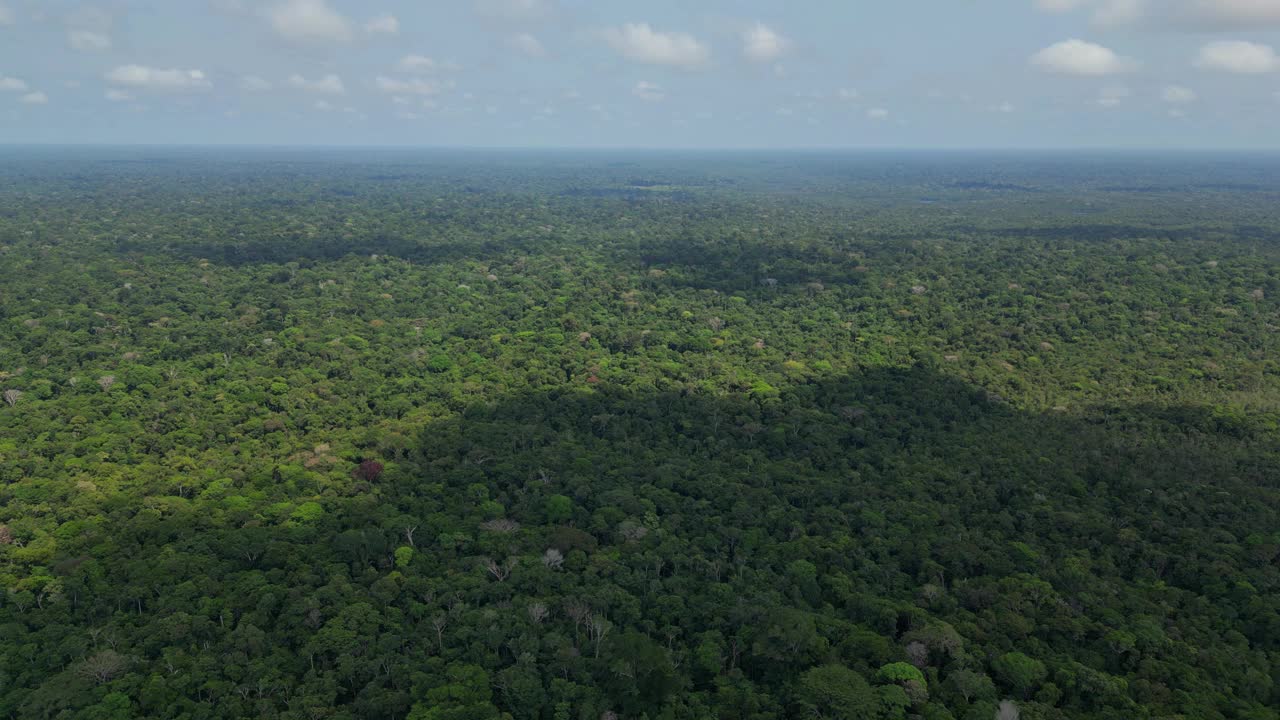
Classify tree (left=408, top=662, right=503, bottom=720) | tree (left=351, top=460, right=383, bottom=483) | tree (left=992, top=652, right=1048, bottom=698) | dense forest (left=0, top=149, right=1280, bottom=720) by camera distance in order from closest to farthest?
1. tree (left=408, top=662, right=503, bottom=720)
2. tree (left=992, top=652, right=1048, bottom=698)
3. dense forest (left=0, top=149, right=1280, bottom=720)
4. tree (left=351, top=460, right=383, bottom=483)

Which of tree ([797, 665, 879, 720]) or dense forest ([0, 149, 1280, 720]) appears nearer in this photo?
tree ([797, 665, 879, 720])

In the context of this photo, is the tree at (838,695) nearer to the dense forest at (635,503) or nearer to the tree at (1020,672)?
the dense forest at (635,503)

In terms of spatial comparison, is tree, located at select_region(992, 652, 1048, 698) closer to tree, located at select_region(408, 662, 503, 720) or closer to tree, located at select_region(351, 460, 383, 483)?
tree, located at select_region(408, 662, 503, 720)

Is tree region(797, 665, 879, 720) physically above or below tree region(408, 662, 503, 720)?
above

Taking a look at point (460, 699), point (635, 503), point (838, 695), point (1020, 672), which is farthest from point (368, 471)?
point (1020, 672)

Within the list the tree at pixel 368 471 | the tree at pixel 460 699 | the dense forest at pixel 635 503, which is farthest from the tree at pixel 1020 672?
the tree at pixel 368 471

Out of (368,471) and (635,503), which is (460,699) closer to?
(635,503)

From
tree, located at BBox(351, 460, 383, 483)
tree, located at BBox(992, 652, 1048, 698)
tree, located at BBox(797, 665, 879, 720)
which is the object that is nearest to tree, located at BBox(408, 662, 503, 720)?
tree, located at BBox(797, 665, 879, 720)

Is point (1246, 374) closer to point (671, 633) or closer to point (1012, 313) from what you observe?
point (1012, 313)
